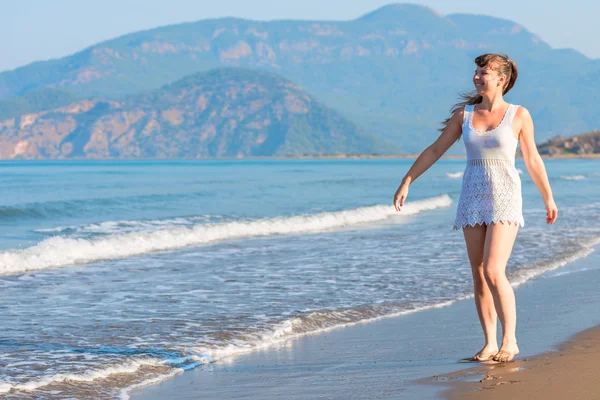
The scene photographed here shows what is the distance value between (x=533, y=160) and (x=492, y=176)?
0.32 meters

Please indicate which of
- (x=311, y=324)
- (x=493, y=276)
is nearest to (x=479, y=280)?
(x=493, y=276)

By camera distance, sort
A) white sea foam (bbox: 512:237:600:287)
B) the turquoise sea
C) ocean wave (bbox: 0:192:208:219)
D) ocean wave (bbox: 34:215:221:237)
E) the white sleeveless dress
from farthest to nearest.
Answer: ocean wave (bbox: 0:192:208:219), ocean wave (bbox: 34:215:221:237), white sea foam (bbox: 512:237:600:287), the turquoise sea, the white sleeveless dress

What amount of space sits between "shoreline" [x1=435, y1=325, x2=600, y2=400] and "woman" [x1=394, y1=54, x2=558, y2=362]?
0.85ft

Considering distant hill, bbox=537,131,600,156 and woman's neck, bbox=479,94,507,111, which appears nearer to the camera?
woman's neck, bbox=479,94,507,111

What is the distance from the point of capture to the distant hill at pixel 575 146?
174m

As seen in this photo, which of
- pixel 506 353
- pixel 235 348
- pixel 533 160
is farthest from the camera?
pixel 235 348

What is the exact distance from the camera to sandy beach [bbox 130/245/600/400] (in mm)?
5223

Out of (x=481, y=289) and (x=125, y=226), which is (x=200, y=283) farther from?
(x=125, y=226)

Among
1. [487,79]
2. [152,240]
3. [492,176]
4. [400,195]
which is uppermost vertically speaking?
[487,79]

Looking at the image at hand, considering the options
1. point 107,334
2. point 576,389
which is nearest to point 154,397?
point 107,334

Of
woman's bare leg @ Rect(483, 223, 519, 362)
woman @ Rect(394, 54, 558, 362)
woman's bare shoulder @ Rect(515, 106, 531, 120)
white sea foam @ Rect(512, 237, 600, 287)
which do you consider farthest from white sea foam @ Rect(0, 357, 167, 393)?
white sea foam @ Rect(512, 237, 600, 287)

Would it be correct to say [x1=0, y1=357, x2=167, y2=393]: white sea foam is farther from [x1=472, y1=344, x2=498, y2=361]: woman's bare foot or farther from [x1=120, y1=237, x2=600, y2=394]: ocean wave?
[x1=472, y1=344, x2=498, y2=361]: woman's bare foot

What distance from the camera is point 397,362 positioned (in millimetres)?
6074

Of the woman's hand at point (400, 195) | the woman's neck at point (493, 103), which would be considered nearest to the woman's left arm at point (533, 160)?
the woman's neck at point (493, 103)
